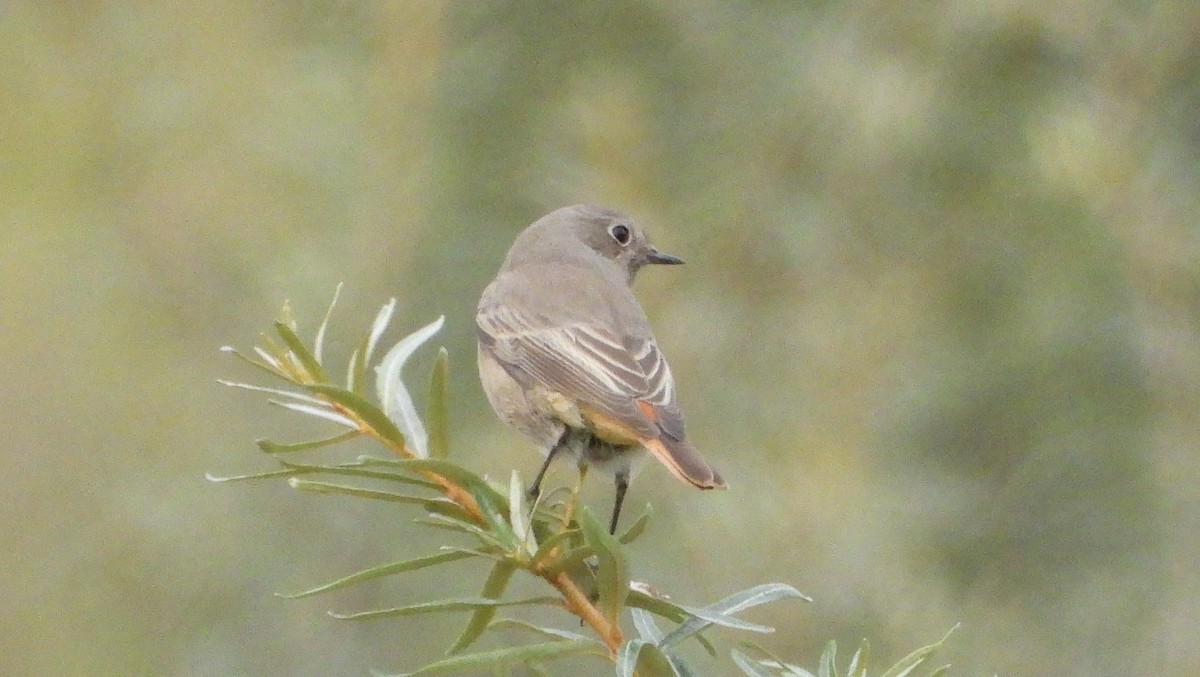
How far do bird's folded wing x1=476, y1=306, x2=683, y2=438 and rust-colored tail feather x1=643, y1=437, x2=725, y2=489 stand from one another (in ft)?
0.14

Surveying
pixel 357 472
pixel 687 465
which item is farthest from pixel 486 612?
pixel 687 465

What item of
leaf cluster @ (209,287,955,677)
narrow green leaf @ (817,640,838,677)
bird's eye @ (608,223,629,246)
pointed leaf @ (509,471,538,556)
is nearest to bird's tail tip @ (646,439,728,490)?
leaf cluster @ (209,287,955,677)

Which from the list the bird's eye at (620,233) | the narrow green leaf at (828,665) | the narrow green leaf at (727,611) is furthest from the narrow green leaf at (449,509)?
the bird's eye at (620,233)

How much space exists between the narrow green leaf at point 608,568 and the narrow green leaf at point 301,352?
0.32 metres

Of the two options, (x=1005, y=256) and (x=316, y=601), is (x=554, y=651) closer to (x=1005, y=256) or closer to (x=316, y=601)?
(x=316, y=601)

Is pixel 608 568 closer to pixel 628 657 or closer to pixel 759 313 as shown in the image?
pixel 628 657

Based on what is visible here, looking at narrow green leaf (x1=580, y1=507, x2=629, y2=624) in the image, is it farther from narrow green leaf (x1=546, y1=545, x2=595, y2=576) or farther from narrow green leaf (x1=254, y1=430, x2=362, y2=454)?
narrow green leaf (x1=254, y1=430, x2=362, y2=454)

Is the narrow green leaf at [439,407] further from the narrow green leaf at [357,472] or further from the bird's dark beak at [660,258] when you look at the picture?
the bird's dark beak at [660,258]

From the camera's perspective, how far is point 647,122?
4.15 meters

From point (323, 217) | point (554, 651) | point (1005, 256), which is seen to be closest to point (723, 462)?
point (1005, 256)

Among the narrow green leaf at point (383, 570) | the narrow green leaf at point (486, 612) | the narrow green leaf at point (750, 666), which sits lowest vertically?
the narrow green leaf at point (486, 612)

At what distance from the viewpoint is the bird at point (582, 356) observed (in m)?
2.50

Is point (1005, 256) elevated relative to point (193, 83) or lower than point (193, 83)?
elevated

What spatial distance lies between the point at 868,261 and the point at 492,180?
3.33ft
